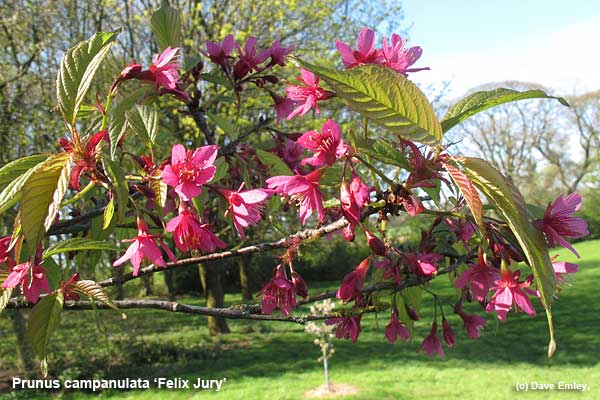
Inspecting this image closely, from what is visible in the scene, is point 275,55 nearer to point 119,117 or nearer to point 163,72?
point 163,72

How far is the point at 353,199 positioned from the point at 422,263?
22 cm

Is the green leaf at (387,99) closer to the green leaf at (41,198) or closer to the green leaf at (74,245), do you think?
the green leaf at (41,198)

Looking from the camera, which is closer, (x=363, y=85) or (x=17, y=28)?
(x=363, y=85)

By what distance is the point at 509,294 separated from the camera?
0.83 meters

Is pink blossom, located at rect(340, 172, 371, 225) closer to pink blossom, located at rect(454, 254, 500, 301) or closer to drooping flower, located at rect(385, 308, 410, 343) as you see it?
pink blossom, located at rect(454, 254, 500, 301)

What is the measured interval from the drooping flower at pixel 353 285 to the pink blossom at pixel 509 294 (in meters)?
0.22

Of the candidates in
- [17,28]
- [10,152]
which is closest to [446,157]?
[10,152]

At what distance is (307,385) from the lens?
6.32 metres

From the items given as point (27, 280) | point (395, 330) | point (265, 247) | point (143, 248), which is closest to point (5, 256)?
point (27, 280)

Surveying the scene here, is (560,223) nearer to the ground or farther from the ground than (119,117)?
nearer to the ground

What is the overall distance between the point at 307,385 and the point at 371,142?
6028 mm

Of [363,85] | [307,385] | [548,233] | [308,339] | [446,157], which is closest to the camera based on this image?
[363,85]

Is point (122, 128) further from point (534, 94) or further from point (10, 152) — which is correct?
point (10, 152)

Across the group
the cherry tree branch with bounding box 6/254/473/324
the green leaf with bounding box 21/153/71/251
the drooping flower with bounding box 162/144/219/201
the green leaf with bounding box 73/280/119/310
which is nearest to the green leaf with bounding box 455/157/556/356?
the cherry tree branch with bounding box 6/254/473/324
